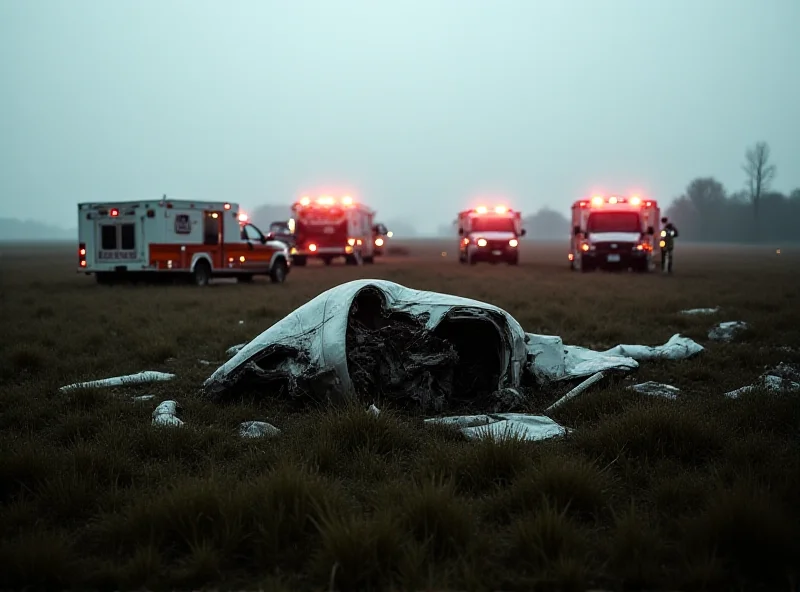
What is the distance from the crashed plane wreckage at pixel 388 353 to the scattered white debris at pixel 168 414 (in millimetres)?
362

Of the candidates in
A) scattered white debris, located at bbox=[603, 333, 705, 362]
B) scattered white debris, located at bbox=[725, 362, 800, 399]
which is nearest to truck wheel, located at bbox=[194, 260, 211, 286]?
scattered white debris, located at bbox=[603, 333, 705, 362]

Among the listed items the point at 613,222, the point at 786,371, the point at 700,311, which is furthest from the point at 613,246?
the point at 786,371

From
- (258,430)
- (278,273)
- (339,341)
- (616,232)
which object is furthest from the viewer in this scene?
(616,232)

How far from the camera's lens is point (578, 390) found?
21.3 ft

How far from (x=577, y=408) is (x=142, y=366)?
5.22 m

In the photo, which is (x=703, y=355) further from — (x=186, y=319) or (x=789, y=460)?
(x=186, y=319)

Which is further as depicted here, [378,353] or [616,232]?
[616,232]

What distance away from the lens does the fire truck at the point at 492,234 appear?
32.7 meters

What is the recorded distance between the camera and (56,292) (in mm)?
18531

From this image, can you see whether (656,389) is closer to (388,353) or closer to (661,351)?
(661,351)

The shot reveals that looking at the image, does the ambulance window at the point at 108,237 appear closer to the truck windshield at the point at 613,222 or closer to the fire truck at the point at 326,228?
the fire truck at the point at 326,228

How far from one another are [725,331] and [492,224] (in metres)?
23.4

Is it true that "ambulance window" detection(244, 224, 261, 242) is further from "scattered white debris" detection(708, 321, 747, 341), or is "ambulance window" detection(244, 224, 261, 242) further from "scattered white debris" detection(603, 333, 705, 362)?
"scattered white debris" detection(603, 333, 705, 362)

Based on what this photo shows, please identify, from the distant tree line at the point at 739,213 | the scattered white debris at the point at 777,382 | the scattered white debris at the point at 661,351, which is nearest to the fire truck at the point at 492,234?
the scattered white debris at the point at 661,351
